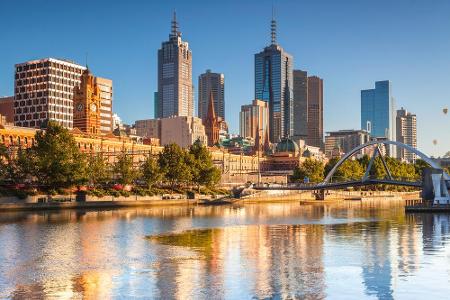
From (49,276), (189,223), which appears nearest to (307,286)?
(49,276)

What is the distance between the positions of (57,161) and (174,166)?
37486mm

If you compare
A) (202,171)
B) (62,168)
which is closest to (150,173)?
(202,171)

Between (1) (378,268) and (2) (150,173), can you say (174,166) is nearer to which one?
(2) (150,173)

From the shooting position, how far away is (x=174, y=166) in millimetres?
150250

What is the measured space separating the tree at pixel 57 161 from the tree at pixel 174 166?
97.2 feet

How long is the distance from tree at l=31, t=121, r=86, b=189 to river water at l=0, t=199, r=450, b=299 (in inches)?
1710

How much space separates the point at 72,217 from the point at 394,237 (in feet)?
144

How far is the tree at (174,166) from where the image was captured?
14950 centimetres

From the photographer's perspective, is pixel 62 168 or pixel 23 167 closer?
pixel 23 167

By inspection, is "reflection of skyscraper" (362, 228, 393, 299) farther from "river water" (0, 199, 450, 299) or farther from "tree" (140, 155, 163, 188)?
"tree" (140, 155, 163, 188)

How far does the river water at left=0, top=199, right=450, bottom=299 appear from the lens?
3412 centimetres

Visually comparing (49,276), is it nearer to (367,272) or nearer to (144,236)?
(367,272)

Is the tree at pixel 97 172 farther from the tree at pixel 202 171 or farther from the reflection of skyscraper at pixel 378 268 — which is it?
the reflection of skyscraper at pixel 378 268

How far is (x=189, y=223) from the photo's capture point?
82625 millimetres
